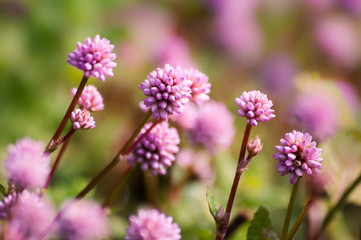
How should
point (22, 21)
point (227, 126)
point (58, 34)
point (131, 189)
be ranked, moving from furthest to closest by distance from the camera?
point (22, 21) → point (58, 34) → point (131, 189) → point (227, 126)

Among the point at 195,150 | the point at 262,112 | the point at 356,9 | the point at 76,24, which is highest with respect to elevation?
the point at 356,9

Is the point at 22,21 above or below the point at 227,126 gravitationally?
above

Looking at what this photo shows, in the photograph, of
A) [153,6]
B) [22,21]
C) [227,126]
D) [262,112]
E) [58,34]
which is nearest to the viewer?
[262,112]

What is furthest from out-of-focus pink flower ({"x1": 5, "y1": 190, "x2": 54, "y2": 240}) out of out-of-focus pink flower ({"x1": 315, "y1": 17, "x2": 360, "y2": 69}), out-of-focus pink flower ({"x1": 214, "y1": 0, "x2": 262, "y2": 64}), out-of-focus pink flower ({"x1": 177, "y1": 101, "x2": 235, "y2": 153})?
out-of-focus pink flower ({"x1": 315, "y1": 17, "x2": 360, "y2": 69})

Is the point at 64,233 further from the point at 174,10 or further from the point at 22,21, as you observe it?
the point at 174,10

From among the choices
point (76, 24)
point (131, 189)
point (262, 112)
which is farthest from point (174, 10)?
point (262, 112)

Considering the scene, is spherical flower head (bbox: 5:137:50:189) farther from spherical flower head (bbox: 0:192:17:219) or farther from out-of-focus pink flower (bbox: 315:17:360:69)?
out-of-focus pink flower (bbox: 315:17:360:69)
